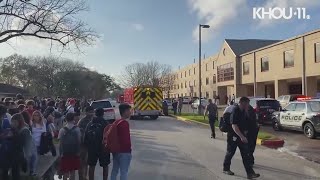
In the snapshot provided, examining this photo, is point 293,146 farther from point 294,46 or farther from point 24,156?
point 294,46

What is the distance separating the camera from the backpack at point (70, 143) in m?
8.31

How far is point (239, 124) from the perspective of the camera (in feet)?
31.6

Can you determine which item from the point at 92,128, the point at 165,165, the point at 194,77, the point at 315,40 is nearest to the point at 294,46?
the point at 315,40

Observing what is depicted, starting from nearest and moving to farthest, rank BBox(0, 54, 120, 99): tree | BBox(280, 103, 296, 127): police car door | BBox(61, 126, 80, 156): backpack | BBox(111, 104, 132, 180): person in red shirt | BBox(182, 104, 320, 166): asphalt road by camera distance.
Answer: BBox(111, 104, 132, 180): person in red shirt → BBox(61, 126, 80, 156): backpack → BBox(182, 104, 320, 166): asphalt road → BBox(280, 103, 296, 127): police car door → BBox(0, 54, 120, 99): tree

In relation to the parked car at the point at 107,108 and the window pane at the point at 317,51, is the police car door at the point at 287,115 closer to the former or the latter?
the parked car at the point at 107,108

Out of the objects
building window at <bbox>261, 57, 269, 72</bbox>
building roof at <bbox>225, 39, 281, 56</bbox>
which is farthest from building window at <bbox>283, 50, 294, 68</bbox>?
building roof at <bbox>225, 39, 281, 56</bbox>

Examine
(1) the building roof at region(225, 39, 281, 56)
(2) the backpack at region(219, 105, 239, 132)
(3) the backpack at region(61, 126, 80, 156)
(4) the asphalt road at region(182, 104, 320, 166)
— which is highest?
(1) the building roof at region(225, 39, 281, 56)

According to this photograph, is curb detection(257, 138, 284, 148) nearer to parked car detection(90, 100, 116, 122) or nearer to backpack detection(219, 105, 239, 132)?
backpack detection(219, 105, 239, 132)

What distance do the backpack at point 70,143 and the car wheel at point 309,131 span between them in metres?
12.9

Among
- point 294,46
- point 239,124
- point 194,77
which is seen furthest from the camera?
point 194,77

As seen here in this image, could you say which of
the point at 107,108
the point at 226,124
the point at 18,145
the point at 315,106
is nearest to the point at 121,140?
the point at 18,145

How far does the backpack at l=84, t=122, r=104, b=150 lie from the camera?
27.4 feet

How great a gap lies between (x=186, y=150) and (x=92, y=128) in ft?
22.3

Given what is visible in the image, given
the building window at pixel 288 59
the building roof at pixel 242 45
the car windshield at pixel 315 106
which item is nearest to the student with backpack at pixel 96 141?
the car windshield at pixel 315 106
